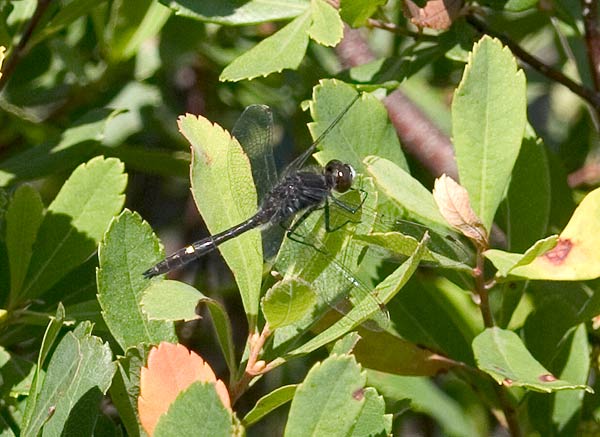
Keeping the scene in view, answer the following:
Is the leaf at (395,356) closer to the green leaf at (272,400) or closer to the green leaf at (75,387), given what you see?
the green leaf at (272,400)

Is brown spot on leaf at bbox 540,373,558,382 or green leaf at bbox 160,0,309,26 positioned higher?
green leaf at bbox 160,0,309,26

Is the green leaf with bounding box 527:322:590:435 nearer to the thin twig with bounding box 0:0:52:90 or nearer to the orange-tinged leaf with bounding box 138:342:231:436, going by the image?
the orange-tinged leaf with bounding box 138:342:231:436

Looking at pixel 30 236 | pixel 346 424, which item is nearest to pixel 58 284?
pixel 30 236

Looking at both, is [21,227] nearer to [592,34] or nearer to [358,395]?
[358,395]

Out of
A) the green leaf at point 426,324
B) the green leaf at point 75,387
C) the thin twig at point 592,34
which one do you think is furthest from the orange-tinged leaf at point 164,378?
the thin twig at point 592,34

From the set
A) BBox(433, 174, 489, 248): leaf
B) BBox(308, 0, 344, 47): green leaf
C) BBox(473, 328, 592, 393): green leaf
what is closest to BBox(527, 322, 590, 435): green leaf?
BBox(473, 328, 592, 393): green leaf

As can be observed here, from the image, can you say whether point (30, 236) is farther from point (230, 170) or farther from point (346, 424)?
point (346, 424)
